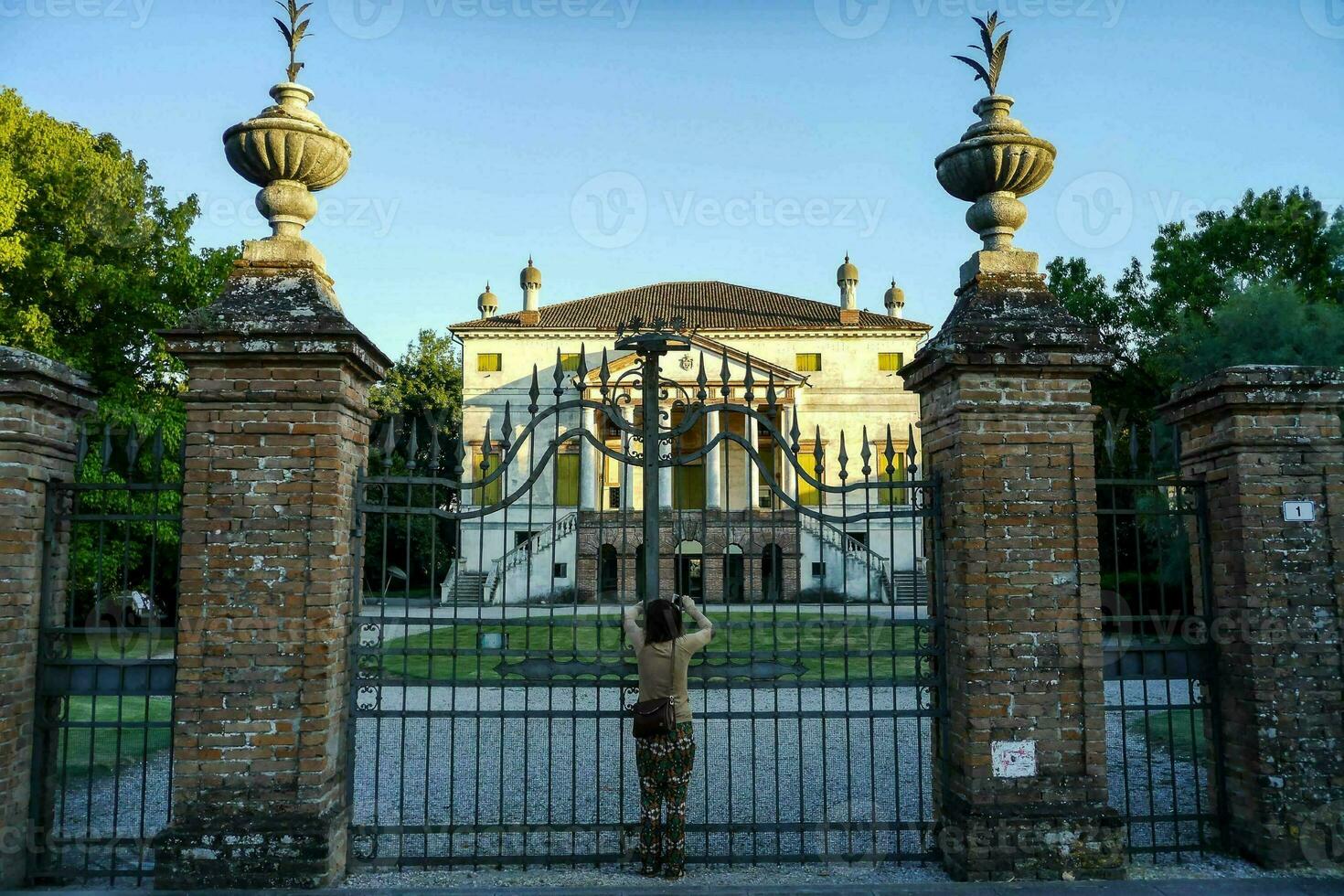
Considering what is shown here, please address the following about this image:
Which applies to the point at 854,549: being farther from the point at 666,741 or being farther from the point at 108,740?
the point at 666,741

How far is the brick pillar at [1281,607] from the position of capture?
17.3 ft

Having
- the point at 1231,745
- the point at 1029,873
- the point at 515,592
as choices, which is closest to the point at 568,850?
the point at 1029,873

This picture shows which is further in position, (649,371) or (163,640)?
(163,640)

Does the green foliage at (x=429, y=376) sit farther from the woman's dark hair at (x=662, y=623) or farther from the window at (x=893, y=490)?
the woman's dark hair at (x=662, y=623)

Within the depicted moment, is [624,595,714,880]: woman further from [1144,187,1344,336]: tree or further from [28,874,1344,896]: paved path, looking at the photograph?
[1144,187,1344,336]: tree

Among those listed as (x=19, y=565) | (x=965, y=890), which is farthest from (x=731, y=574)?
(x=19, y=565)

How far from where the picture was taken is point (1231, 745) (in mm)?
5527

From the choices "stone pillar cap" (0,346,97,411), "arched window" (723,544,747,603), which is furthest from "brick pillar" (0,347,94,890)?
"arched window" (723,544,747,603)

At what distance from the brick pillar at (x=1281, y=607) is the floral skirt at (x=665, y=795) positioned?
3388mm

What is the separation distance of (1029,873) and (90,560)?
710 inches

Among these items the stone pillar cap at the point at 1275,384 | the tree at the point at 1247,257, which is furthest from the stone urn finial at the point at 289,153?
the tree at the point at 1247,257

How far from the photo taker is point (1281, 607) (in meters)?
5.37

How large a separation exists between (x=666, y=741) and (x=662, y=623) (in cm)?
67

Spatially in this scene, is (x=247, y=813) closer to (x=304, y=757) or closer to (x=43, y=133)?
(x=304, y=757)
